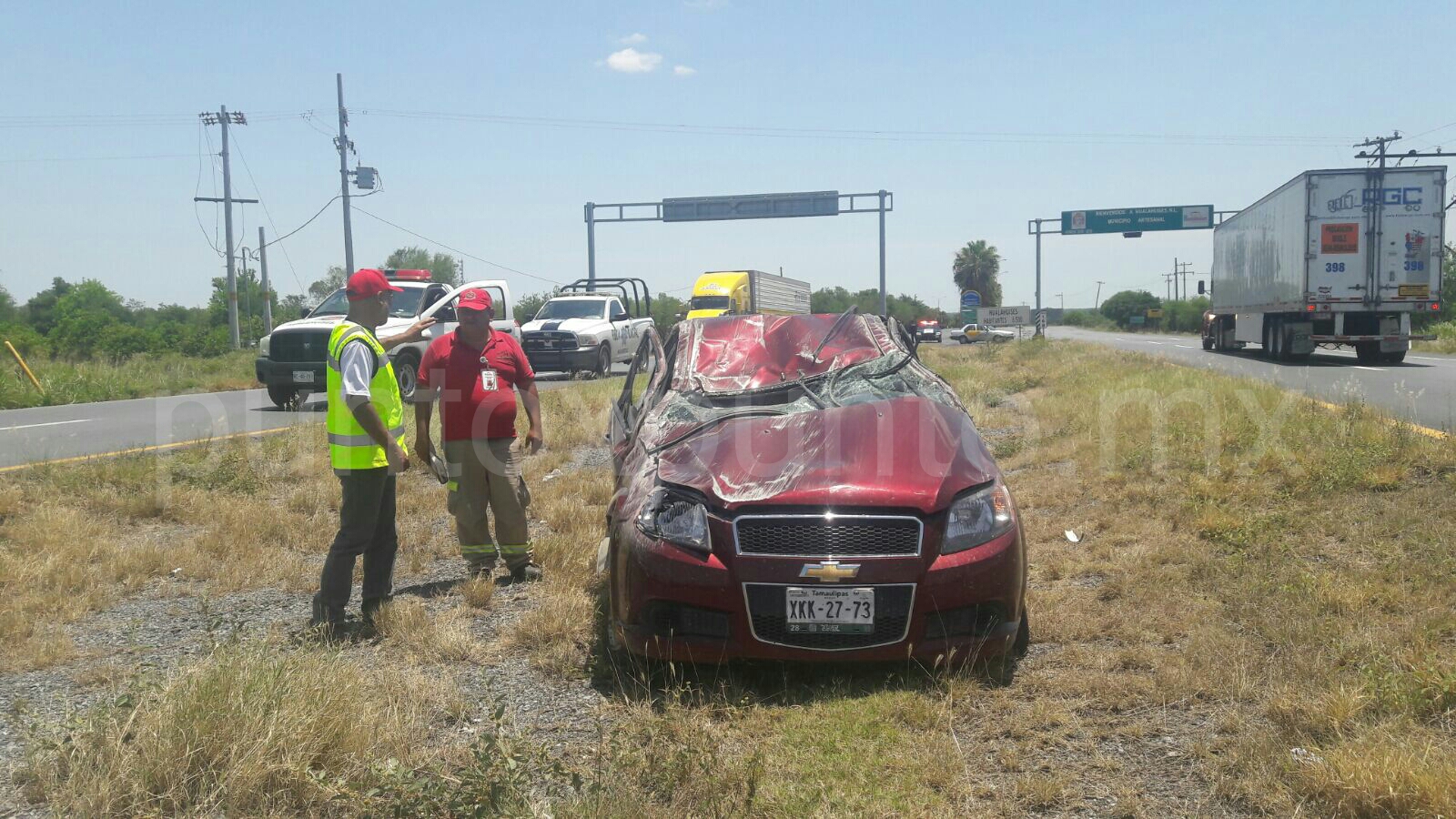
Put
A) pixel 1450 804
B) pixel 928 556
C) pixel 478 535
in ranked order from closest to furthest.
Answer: pixel 1450 804
pixel 928 556
pixel 478 535

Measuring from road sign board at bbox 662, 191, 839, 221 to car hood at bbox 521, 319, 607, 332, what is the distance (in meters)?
28.9

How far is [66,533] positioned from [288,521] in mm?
1365

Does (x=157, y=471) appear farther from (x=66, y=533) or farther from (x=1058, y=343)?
(x=1058, y=343)

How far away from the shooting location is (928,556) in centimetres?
407

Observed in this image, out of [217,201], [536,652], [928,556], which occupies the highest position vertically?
[217,201]

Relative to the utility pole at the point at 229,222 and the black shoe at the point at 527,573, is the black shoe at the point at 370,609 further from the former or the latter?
the utility pole at the point at 229,222

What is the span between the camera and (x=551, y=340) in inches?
917

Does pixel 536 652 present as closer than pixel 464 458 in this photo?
Yes

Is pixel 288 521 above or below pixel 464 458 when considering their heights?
below

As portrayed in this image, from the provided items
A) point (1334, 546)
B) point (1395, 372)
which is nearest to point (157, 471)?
point (1334, 546)

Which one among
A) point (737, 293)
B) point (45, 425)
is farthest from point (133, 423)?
point (737, 293)

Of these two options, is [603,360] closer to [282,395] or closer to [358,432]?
[282,395]

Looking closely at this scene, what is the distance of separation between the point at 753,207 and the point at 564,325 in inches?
1221

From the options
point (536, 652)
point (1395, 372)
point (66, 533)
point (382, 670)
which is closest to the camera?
point (382, 670)
